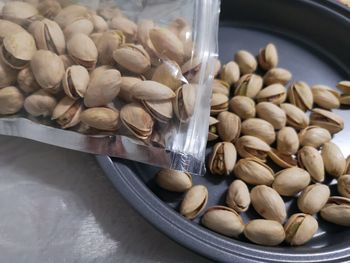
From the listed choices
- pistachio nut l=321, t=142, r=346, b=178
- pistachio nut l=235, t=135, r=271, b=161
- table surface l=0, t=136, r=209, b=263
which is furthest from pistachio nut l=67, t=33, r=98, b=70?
pistachio nut l=321, t=142, r=346, b=178

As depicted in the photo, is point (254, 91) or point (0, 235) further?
point (254, 91)

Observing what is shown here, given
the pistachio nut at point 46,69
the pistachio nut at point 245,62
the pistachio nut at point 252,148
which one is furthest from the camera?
the pistachio nut at point 245,62

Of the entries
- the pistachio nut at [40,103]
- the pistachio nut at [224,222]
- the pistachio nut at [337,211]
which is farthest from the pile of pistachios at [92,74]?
the pistachio nut at [337,211]

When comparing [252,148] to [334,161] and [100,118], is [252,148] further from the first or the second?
[100,118]

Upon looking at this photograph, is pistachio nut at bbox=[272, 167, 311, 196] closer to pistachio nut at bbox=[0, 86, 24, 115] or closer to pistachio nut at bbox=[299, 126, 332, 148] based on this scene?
pistachio nut at bbox=[299, 126, 332, 148]

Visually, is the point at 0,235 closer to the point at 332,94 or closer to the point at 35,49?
the point at 35,49

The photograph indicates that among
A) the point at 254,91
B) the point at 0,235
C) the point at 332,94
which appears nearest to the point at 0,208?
the point at 0,235

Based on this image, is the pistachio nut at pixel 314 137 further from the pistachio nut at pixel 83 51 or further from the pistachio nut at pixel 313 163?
the pistachio nut at pixel 83 51
